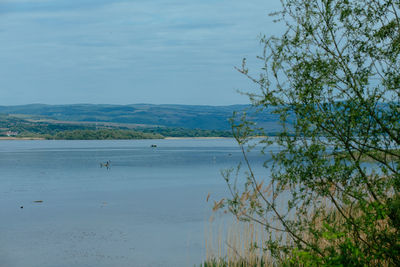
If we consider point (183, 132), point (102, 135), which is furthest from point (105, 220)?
point (183, 132)

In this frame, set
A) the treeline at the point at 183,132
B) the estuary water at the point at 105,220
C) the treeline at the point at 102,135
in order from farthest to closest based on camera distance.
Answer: the treeline at the point at 183,132 < the treeline at the point at 102,135 < the estuary water at the point at 105,220

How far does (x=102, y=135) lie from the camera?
14900 centimetres

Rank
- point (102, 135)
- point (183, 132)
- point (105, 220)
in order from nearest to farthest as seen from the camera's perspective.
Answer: point (105, 220)
point (102, 135)
point (183, 132)

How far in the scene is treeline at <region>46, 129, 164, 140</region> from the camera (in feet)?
463

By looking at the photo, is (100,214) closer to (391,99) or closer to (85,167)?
(391,99)

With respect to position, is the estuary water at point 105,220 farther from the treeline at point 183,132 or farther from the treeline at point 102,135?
the treeline at point 183,132

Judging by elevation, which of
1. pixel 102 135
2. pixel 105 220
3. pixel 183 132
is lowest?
pixel 102 135

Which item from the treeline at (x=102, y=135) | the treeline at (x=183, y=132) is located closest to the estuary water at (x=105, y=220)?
the treeline at (x=102, y=135)

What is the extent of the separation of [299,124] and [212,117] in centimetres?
17924

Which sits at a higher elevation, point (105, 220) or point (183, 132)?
point (105, 220)

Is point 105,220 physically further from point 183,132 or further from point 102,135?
point 183,132

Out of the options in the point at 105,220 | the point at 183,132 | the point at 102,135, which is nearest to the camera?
the point at 105,220

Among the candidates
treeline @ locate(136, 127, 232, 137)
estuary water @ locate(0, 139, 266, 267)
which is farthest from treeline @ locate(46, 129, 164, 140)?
estuary water @ locate(0, 139, 266, 267)

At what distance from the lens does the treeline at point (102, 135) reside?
5556 inches
